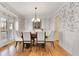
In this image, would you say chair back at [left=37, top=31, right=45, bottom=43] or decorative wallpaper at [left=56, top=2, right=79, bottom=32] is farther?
chair back at [left=37, top=31, right=45, bottom=43]

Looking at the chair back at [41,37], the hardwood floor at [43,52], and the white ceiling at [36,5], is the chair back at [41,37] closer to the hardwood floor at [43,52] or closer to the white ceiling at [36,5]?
the hardwood floor at [43,52]

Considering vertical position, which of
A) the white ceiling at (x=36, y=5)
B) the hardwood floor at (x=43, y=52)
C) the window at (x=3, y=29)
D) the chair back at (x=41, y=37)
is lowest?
the hardwood floor at (x=43, y=52)

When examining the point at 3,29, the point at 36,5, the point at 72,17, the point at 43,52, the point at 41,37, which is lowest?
the point at 43,52

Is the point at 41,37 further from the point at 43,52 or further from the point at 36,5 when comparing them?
the point at 36,5

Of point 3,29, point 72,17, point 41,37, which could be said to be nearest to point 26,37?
point 41,37

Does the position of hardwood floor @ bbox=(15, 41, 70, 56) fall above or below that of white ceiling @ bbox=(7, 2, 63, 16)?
below

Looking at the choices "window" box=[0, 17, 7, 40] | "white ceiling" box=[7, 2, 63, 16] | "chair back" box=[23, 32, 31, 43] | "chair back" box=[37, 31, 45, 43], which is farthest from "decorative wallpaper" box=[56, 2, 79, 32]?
"window" box=[0, 17, 7, 40]

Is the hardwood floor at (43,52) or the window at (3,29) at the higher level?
the window at (3,29)

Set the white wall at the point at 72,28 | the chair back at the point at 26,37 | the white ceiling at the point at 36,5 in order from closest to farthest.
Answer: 1. the white wall at the point at 72,28
2. the chair back at the point at 26,37
3. the white ceiling at the point at 36,5

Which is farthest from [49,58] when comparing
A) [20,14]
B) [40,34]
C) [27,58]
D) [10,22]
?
[20,14]

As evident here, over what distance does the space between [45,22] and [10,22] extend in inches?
98.0

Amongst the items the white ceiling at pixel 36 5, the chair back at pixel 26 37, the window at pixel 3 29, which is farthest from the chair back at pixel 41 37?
the window at pixel 3 29

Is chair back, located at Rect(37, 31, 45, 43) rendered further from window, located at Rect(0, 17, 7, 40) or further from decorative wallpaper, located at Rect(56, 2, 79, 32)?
window, located at Rect(0, 17, 7, 40)

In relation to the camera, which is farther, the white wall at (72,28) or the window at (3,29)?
the window at (3,29)
